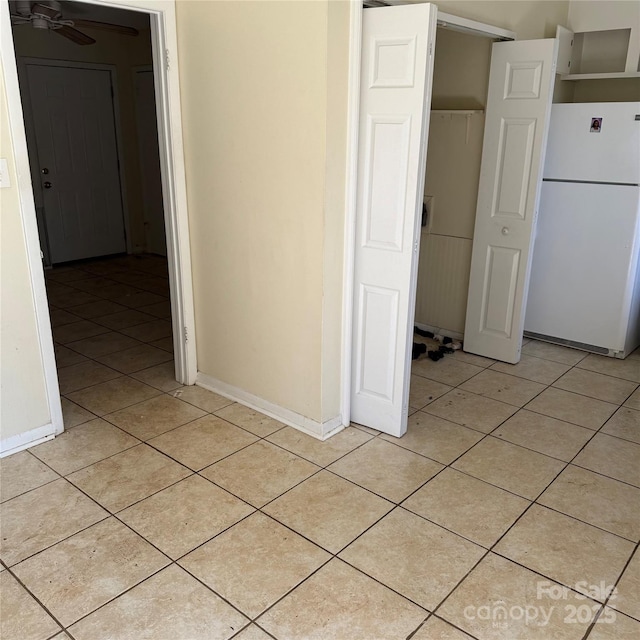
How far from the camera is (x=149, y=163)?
265 inches

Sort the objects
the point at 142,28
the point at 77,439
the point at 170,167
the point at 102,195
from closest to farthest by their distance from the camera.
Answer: the point at 77,439 < the point at 170,167 < the point at 142,28 < the point at 102,195

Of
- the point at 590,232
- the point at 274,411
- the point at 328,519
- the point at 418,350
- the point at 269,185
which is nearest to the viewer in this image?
the point at 328,519

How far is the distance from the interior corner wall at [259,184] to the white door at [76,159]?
361 cm

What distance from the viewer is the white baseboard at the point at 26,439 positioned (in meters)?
2.83

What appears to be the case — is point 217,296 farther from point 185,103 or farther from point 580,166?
point 580,166

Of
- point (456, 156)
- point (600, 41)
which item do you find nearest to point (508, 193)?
point (456, 156)

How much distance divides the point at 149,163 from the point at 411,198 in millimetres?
4837

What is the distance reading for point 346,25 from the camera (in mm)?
2543

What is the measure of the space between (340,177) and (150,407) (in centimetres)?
165

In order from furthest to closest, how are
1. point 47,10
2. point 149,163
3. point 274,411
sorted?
1. point 149,163
2. point 47,10
3. point 274,411

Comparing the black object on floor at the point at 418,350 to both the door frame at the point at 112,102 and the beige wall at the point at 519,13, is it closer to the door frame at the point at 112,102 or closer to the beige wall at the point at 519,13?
the beige wall at the point at 519,13

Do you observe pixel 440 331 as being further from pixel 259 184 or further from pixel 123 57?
pixel 123 57

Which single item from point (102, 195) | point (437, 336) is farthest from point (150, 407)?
point (102, 195)

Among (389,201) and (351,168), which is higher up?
(351,168)
